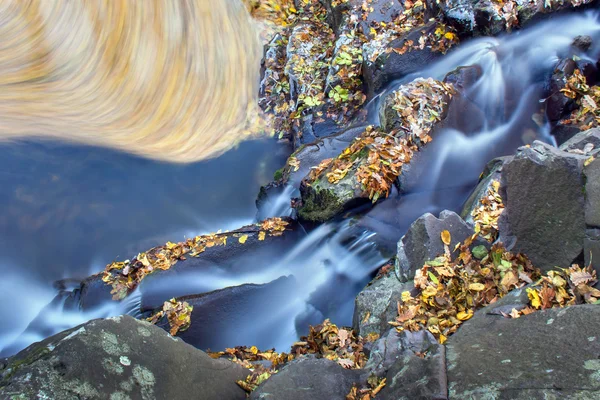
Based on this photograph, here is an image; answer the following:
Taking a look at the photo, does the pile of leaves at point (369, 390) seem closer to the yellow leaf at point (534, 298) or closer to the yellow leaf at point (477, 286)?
the yellow leaf at point (534, 298)

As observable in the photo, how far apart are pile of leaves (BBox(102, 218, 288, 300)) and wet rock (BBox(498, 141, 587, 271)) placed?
3489mm

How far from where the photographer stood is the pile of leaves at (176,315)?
18.2 feet

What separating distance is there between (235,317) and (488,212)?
3.11 meters

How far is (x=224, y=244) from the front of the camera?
21.6 ft

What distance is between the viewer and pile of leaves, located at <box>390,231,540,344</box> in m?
3.74

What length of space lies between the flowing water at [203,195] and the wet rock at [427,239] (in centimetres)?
124

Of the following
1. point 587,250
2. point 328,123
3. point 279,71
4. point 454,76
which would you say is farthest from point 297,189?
point 587,250

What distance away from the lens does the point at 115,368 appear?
264cm

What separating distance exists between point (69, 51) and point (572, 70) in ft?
29.0

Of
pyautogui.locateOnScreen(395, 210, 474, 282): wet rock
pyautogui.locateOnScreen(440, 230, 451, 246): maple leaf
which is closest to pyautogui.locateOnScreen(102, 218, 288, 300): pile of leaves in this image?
pyautogui.locateOnScreen(395, 210, 474, 282): wet rock

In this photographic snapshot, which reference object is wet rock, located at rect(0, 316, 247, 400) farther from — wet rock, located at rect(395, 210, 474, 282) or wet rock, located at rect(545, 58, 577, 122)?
wet rock, located at rect(545, 58, 577, 122)

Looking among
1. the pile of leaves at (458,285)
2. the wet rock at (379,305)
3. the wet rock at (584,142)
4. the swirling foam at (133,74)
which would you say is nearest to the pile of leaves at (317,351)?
the wet rock at (379,305)

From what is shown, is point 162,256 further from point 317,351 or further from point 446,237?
point 446,237

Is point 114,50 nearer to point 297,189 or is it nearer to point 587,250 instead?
point 297,189
